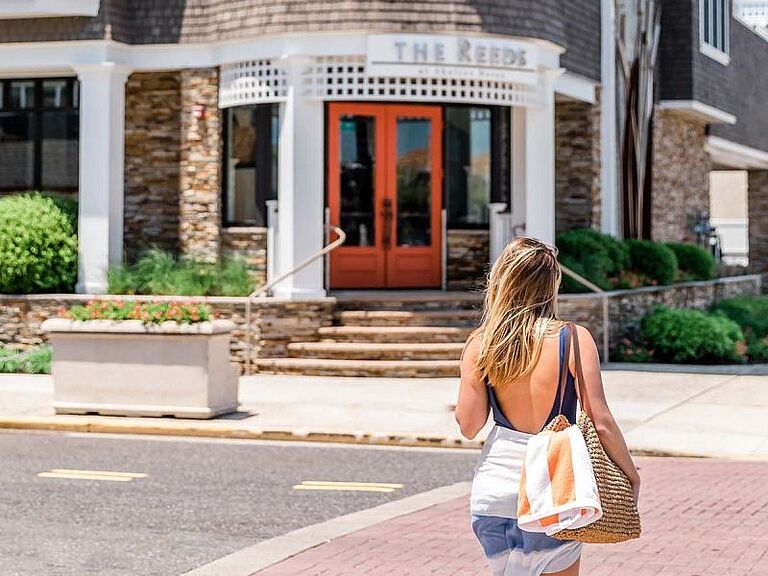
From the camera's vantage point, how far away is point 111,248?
19.4 m

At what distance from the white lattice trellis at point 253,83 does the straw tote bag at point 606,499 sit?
14837 millimetres

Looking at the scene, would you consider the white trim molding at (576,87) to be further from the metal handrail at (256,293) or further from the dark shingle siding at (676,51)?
the metal handrail at (256,293)

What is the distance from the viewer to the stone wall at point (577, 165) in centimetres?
2270

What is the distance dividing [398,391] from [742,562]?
884 centimetres

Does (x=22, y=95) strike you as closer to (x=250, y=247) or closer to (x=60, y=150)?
(x=60, y=150)

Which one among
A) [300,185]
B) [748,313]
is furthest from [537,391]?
[748,313]

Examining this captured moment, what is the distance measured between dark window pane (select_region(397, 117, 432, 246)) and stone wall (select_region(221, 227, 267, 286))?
2402mm

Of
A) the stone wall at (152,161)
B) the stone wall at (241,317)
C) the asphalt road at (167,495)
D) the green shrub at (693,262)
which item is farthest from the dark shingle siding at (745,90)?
the asphalt road at (167,495)

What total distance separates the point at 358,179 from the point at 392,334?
3595mm

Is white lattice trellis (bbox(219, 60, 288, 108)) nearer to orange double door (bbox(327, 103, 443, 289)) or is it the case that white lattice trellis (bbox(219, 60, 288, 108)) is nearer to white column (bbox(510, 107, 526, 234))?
orange double door (bbox(327, 103, 443, 289))

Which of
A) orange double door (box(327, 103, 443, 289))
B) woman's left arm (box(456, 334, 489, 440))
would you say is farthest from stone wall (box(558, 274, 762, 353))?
woman's left arm (box(456, 334, 489, 440))

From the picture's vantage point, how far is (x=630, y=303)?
20453 mm

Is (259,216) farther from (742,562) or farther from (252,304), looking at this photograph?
(742,562)

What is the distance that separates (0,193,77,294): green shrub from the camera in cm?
1855
